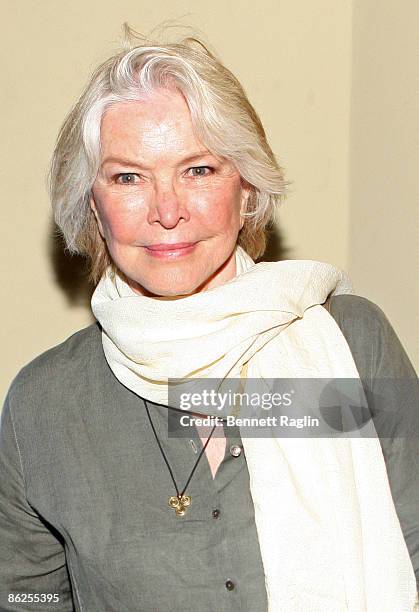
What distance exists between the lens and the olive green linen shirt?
66.6 inches

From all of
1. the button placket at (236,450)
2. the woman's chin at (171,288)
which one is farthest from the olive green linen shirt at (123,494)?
the woman's chin at (171,288)

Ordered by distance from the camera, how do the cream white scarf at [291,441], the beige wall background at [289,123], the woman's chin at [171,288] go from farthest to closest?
the beige wall background at [289,123]
the woman's chin at [171,288]
the cream white scarf at [291,441]

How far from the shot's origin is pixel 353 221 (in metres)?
2.40

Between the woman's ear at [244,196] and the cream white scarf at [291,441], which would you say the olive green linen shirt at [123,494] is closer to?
the cream white scarf at [291,441]

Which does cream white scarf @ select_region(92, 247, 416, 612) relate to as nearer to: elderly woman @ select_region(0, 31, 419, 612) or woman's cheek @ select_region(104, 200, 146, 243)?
elderly woman @ select_region(0, 31, 419, 612)

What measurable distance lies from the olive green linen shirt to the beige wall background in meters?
0.39

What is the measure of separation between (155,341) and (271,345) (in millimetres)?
195

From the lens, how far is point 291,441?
5.60 feet

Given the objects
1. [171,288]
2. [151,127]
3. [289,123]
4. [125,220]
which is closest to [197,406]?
[171,288]

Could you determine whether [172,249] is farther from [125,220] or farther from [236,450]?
[236,450]

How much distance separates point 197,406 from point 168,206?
1.12 feet

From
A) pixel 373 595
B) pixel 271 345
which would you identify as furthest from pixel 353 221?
pixel 373 595

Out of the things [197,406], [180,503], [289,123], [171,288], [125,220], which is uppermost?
[289,123]

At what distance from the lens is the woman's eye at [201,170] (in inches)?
67.2
